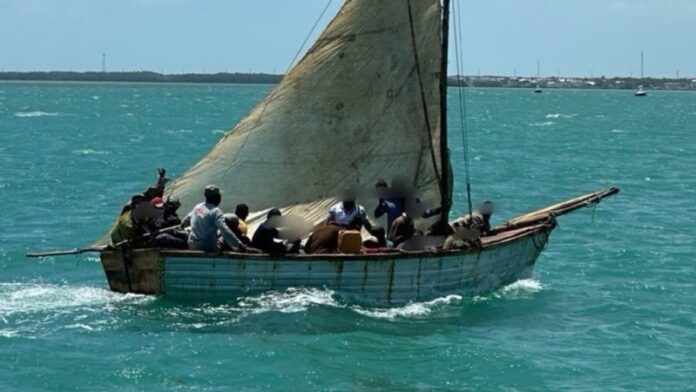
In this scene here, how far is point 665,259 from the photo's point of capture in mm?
32438

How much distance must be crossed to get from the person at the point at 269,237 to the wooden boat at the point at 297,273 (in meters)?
0.37

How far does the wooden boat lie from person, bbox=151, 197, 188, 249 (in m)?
0.48

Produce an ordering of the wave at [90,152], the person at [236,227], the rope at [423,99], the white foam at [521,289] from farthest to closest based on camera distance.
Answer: the wave at [90,152], the white foam at [521,289], the rope at [423,99], the person at [236,227]

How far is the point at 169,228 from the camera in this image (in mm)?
23141

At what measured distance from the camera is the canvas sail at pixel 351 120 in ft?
81.2

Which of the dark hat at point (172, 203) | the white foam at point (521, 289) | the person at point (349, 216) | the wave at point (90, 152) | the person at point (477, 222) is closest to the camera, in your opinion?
the person at point (349, 216)

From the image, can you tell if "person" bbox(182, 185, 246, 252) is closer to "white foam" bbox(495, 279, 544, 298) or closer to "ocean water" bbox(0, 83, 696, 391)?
"ocean water" bbox(0, 83, 696, 391)

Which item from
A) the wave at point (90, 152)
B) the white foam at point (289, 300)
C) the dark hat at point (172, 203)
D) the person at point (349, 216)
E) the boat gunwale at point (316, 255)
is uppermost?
the wave at point (90, 152)

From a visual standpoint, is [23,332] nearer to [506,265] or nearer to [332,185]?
[332,185]

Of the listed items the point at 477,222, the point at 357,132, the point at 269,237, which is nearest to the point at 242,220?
the point at 269,237

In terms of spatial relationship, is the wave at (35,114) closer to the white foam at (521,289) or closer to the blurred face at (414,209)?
the white foam at (521,289)

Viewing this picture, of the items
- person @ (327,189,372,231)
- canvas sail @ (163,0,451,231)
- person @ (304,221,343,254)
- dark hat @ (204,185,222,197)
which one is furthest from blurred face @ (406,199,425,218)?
dark hat @ (204,185,222,197)

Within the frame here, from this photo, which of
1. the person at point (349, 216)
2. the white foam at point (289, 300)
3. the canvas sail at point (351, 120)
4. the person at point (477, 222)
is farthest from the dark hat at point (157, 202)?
the person at point (477, 222)

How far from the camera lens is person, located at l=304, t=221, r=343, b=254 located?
76.0ft
